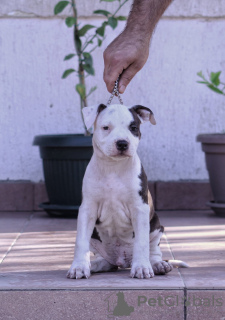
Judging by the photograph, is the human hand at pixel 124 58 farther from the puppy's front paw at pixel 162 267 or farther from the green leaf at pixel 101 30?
the green leaf at pixel 101 30

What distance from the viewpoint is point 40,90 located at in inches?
237

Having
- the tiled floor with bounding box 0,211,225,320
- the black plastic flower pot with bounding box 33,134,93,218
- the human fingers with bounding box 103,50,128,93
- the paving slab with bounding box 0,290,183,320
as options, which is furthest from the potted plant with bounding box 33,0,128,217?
the paving slab with bounding box 0,290,183,320

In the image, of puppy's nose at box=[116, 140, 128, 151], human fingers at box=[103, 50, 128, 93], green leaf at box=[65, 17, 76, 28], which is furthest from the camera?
green leaf at box=[65, 17, 76, 28]

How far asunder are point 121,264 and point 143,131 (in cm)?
268

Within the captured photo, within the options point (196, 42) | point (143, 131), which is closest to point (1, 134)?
point (143, 131)

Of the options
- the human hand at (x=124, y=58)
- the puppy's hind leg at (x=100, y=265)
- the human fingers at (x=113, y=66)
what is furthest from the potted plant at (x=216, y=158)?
the puppy's hind leg at (x=100, y=265)

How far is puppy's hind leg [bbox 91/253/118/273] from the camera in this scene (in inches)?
136

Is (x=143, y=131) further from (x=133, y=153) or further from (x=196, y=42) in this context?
(x=133, y=153)

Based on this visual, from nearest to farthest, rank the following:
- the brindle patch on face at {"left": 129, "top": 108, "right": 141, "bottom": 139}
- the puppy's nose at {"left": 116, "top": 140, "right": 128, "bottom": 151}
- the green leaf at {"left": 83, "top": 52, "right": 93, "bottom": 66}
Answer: the puppy's nose at {"left": 116, "top": 140, "right": 128, "bottom": 151}, the brindle patch on face at {"left": 129, "top": 108, "right": 141, "bottom": 139}, the green leaf at {"left": 83, "top": 52, "right": 93, "bottom": 66}

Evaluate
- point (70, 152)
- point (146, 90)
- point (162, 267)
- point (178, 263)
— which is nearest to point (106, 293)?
point (162, 267)

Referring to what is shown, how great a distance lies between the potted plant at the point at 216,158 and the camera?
215 inches

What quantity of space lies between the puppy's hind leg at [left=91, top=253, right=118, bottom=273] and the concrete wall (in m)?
2.57

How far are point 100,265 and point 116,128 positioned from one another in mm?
789

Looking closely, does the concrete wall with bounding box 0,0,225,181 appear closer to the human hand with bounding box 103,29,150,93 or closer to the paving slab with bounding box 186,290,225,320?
the human hand with bounding box 103,29,150,93
